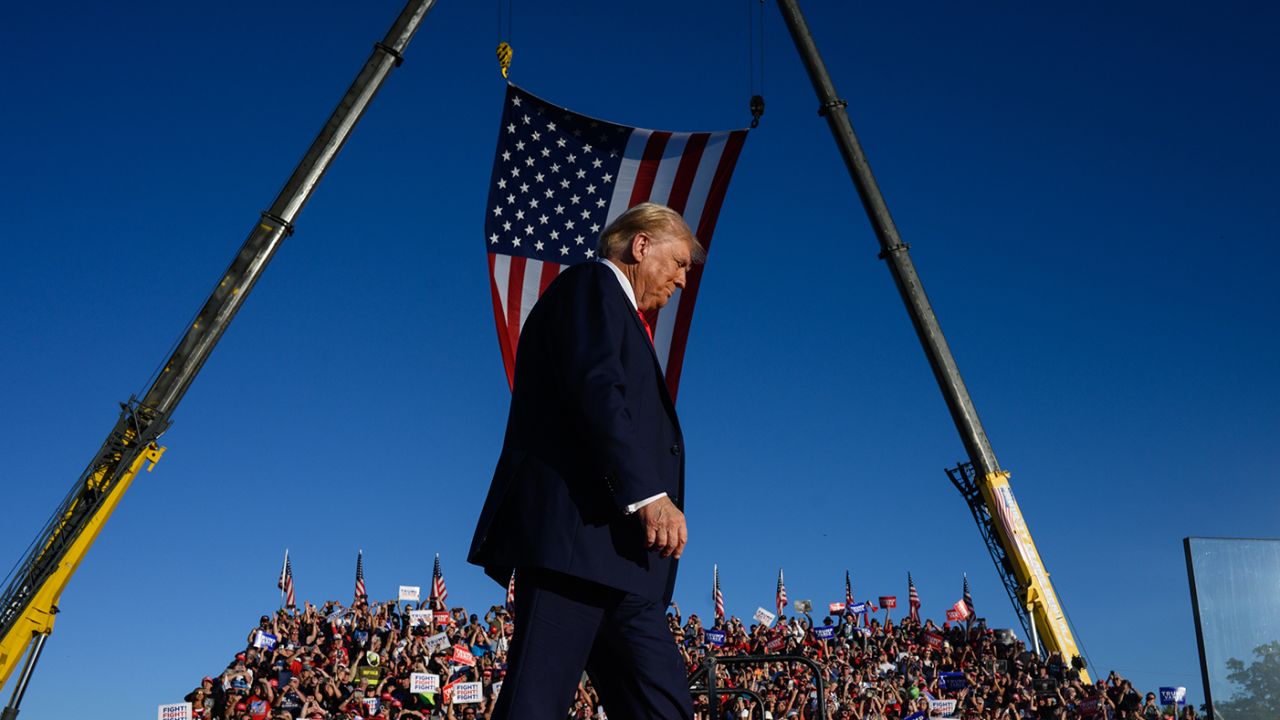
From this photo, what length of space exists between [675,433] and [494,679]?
1190 centimetres

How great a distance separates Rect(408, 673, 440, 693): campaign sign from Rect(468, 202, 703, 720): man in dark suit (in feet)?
37.7

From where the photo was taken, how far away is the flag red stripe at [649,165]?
13305mm

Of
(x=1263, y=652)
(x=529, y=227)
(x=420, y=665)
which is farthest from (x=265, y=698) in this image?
(x=1263, y=652)

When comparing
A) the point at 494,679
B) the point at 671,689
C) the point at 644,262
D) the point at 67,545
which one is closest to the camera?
the point at 671,689

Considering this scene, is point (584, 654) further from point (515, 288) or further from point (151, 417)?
point (151, 417)

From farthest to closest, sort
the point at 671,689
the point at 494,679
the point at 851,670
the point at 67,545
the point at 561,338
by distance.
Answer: the point at 851,670
the point at 494,679
the point at 67,545
the point at 561,338
the point at 671,689

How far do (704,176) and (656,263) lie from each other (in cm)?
A: 1065

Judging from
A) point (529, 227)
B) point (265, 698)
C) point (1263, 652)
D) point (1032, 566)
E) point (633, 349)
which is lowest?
point (1263, 652)

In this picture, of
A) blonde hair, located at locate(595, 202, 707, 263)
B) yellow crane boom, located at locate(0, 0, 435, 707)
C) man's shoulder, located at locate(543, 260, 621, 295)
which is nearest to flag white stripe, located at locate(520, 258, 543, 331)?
yellow crane boom, located at locate(0, 0, 435, 707)

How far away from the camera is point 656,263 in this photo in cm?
286

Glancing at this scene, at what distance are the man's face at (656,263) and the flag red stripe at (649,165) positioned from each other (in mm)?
10500

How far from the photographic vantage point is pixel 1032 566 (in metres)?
18.9

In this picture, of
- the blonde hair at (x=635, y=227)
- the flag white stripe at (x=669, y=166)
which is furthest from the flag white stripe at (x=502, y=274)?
the blonde hair at (x=635, y=227)

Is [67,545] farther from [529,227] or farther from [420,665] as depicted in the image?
[529,227]
